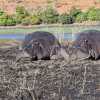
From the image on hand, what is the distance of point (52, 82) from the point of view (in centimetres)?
802

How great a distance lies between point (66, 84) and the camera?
7.59 meters

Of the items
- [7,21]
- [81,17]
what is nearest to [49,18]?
[81,17]

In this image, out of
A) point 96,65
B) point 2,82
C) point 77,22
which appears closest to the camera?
point 2,82

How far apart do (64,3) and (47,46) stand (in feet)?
81.4

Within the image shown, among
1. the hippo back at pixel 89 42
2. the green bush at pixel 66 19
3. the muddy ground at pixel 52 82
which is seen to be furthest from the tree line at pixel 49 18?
the muddy ground at pixel 52 82

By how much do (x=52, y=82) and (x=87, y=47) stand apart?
426 centimetres

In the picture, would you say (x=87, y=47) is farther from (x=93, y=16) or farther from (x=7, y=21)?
(x=93, y=16)

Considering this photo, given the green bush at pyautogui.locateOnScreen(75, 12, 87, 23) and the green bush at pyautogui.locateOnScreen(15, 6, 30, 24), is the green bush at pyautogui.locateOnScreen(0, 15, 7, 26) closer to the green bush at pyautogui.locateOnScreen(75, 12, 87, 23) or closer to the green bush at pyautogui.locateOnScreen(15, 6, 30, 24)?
the green bush at pyautogui.locateOnScreen(15, 6, 30, 24)

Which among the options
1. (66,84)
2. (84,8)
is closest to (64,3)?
(84,8)

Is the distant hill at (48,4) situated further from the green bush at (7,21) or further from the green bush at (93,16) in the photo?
the green bush at (93,16)

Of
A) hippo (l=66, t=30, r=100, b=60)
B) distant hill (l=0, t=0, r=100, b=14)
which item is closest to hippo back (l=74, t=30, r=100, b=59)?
hippo (l=66, t=30, r=100, b=60)

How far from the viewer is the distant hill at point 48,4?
35.3m

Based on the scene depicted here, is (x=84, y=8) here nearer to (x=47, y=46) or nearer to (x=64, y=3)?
(x=64, y=3)

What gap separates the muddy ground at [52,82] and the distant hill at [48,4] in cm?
2437
